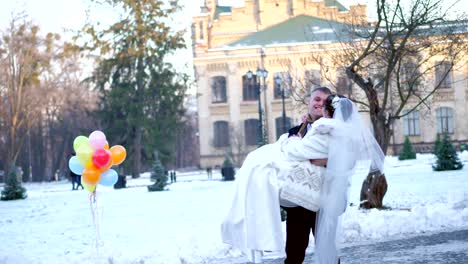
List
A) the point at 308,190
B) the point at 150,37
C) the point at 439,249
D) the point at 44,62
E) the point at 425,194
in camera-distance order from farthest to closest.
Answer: the point at 44,62
the point at 150,37
the point at 425,194
the point at 439,249
the point at 308,190

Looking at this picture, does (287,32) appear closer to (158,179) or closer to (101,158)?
(158,179)

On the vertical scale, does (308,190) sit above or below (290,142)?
below

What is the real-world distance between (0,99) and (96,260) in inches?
1561

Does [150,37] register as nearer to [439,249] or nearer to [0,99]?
[0,99]

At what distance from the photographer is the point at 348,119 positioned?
16.5 feet

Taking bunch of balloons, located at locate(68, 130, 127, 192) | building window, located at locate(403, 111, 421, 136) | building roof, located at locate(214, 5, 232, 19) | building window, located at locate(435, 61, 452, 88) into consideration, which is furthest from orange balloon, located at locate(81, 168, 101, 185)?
building roof, located at locate(214, 5, 232, 19)

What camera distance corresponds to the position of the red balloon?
9.23 metres

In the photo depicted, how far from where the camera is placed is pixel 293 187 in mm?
4781

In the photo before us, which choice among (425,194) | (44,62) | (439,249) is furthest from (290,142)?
(44,62)

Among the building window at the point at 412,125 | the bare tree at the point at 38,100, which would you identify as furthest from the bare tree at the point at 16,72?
the building window at the point at 412,125

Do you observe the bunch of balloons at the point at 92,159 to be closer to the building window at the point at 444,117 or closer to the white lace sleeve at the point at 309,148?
the white lace sleeve at the point at 309,148

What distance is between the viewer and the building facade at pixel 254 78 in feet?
165

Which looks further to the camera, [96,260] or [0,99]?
[0,99]

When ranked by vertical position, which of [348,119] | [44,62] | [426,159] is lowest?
[426,159]
